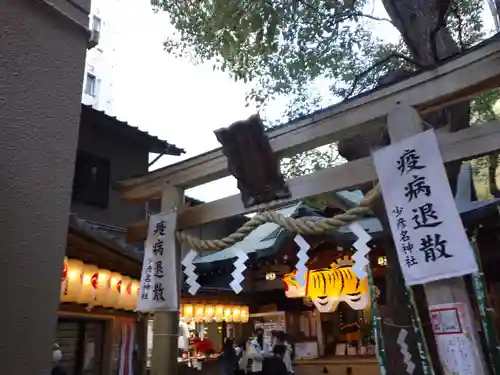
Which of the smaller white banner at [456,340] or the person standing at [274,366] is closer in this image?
the smaller white banner at [456,340]

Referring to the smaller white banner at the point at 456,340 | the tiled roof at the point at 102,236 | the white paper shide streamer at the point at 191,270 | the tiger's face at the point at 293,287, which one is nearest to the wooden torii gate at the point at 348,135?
the smaller white banner at the point at 456,340

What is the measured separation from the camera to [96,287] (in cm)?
753

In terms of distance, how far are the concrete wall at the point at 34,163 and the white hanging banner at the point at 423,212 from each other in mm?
2857

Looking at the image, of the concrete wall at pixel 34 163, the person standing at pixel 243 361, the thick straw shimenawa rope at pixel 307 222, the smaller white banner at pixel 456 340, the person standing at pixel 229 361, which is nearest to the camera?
the concrete wall at pixel 34 163

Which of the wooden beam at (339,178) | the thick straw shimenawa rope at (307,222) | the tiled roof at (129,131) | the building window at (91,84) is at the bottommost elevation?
the thick straw shimenawa rope at (307,222)

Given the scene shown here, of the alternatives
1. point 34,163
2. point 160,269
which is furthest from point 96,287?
point 34,163

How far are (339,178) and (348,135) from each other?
1.47 feet

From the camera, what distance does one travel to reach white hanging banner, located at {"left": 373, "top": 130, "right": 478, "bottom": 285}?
3.55 metres

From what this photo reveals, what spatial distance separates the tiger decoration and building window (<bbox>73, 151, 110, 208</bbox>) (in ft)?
20.6

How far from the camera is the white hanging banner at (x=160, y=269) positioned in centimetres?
560

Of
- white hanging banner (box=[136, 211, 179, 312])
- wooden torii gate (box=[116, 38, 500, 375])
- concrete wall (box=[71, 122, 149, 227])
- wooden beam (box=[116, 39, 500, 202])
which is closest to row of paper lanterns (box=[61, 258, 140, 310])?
white hanging banner (box=[136, 211, 179, 312])

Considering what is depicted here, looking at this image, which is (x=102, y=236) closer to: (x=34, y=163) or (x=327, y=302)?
(x=34, y=163)

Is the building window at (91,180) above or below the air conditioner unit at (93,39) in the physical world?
above

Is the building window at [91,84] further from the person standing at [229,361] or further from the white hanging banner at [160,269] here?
the white hanging banner at [160,269]
